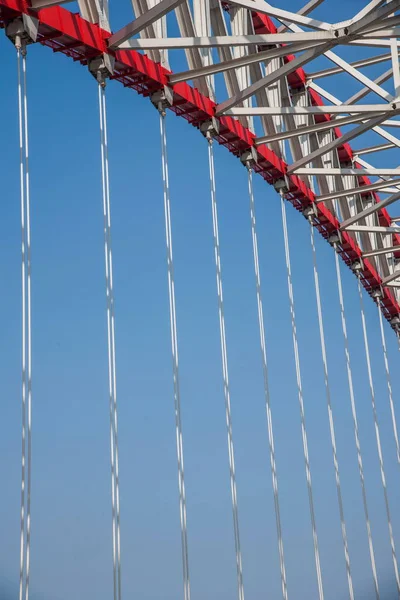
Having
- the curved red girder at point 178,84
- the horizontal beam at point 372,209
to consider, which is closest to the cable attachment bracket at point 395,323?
the curved red girder at point 178,84

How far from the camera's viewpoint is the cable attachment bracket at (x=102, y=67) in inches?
741

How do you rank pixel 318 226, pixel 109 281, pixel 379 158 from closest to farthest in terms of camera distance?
pixel 109 281, pixel 318 226, pixel 379 158

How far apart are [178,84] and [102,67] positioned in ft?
8.93

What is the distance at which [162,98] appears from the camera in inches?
824

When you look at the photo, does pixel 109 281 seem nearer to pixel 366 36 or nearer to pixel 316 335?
pixel 366 36

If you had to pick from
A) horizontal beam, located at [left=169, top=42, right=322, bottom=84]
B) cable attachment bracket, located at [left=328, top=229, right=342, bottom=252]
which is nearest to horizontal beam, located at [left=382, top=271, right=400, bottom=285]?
cable attachment bracket, located at [left=328, top=229, right=342, bottom=252]

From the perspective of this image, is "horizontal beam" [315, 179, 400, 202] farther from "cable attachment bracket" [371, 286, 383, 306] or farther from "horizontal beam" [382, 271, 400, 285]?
"cable attachment bracket" [371, 286, 383, 306]

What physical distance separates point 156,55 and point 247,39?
85.6 inches

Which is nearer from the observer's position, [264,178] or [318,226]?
[264,178]

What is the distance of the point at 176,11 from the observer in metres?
20.1

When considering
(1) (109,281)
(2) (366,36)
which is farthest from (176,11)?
(1) (109,281)

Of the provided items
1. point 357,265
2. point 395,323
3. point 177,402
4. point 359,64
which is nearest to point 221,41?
point 177,402

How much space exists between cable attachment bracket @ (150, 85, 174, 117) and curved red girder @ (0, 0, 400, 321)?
0.38ft

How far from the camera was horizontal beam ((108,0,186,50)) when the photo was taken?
56.6 ft
